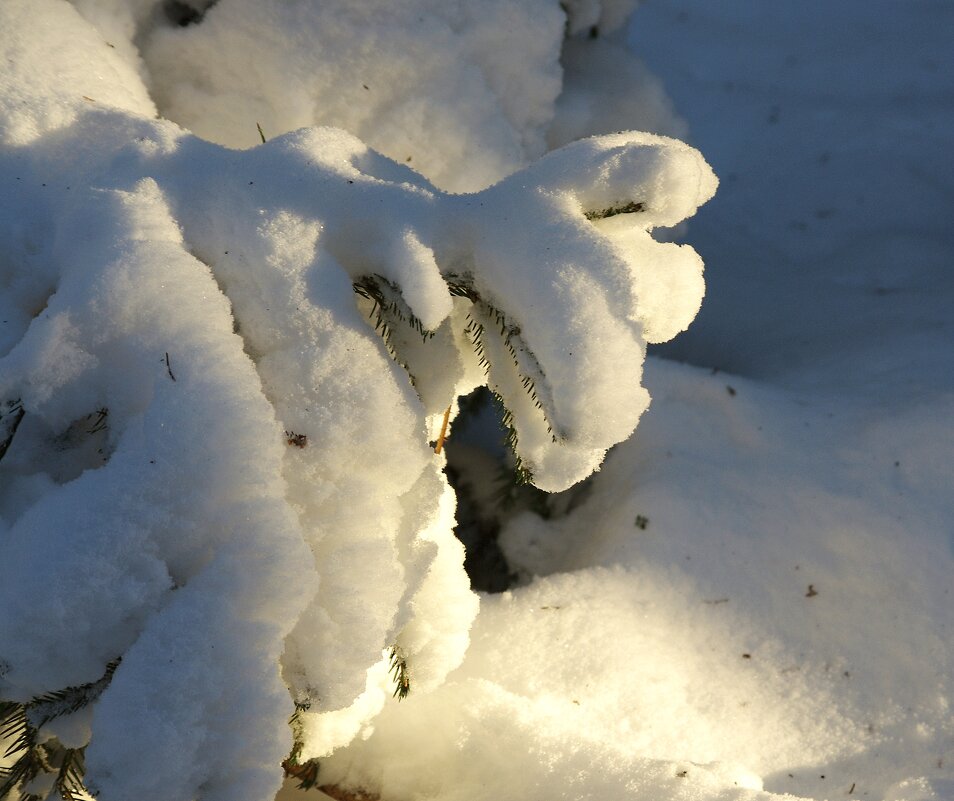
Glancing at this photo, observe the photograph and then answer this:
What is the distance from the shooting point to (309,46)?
206 cm

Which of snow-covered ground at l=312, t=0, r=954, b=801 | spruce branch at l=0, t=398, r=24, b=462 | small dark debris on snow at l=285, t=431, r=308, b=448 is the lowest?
snow-covered ground at l=312, t=0, r=954, b=801

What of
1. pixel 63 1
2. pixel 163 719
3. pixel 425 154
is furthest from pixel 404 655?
pixel 63 1

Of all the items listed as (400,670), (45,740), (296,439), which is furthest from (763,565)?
(45,740)

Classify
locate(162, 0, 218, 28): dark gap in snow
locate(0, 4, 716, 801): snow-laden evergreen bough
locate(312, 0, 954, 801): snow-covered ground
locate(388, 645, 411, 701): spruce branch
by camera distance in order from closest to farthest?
locate(0, 4, 716, 801): snow-laden evergreen bough < locate(388, 645, 411, 701): spruce branch < locate(312, 0, 954, 801): snow-covered ground < locate(162, 0, 218, 28): dark gap in snow

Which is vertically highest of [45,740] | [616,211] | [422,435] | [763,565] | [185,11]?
[616,211]

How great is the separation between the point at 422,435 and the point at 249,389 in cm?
29

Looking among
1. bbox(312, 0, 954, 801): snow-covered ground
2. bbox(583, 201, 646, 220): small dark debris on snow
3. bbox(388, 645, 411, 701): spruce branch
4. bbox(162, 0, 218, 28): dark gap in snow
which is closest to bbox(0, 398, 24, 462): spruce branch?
bbox(388, 645, 411, 701): spruce branch

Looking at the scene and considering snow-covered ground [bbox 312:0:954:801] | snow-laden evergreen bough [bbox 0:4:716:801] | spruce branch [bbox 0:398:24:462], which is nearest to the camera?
snow-laden evergreen bough [bbox 0:4:716:801]

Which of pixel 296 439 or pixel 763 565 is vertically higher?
pixel 296 439

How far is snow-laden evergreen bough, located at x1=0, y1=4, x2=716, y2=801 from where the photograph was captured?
3.20 ft

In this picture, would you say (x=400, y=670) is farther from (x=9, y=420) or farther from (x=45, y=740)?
(x=9, y=420)

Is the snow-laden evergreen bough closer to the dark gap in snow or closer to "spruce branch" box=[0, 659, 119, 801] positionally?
"spruce branch" box=[0, 659, 119, 801]

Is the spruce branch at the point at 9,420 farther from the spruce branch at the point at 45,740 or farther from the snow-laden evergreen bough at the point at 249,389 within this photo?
the spruce branch at the point at 45,740

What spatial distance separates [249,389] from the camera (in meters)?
1.09
